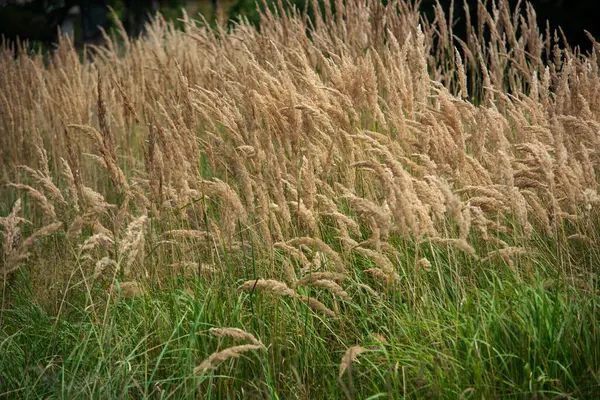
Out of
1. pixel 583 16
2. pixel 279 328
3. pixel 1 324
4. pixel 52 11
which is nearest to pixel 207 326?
pixel 279 328

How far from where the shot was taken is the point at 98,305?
347cm

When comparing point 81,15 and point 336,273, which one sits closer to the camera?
point 336,273

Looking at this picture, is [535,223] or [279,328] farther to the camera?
[535,223]

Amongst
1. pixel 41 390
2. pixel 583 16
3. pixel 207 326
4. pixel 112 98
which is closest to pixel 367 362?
pixel 207 326

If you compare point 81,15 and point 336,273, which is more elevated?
point 81,15

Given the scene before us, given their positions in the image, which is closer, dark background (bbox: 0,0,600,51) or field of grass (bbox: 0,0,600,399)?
field of grass (bbox: 0,0,600,399)

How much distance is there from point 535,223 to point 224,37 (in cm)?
329

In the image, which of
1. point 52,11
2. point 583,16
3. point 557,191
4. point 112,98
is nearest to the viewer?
point 557,191

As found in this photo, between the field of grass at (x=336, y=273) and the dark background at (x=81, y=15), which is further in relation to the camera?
the dark background at (x=81, y=15)

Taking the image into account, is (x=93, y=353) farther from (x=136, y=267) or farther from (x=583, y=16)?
(x=583, y=16)

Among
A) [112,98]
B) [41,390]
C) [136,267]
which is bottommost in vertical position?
[41,390]

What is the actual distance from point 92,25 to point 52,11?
1825mm

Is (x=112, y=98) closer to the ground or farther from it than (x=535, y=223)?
farther from it

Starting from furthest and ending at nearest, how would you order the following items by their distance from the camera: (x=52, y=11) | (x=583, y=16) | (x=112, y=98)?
1. (x=52, y=11)
2. (x=583, y=16)
3. (x=112, y=98)
